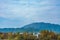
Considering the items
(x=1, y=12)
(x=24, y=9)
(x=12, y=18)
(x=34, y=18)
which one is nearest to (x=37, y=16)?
(x=34, y=18)

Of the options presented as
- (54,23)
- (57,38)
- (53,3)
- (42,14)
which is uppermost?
(53,3)

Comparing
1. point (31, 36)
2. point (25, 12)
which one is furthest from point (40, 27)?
point (25, 12)

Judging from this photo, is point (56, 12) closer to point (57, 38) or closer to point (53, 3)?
point (53, 3)

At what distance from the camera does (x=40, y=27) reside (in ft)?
7.26

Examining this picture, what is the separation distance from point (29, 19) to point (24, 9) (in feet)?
0.56

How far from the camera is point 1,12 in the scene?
7.42 feet

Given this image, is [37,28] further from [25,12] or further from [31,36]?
[25,12]

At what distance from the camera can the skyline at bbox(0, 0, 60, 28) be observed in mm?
2248

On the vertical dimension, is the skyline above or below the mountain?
above

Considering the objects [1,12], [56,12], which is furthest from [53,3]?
[1,12]

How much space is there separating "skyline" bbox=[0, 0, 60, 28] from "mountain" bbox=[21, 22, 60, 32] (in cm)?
5

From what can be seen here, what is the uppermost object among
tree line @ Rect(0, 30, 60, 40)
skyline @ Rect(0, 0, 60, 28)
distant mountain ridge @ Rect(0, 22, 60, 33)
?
skyline @ Rect(0, 0, 60, 28)

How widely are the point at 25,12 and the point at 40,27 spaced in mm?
323

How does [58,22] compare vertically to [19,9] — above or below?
below
